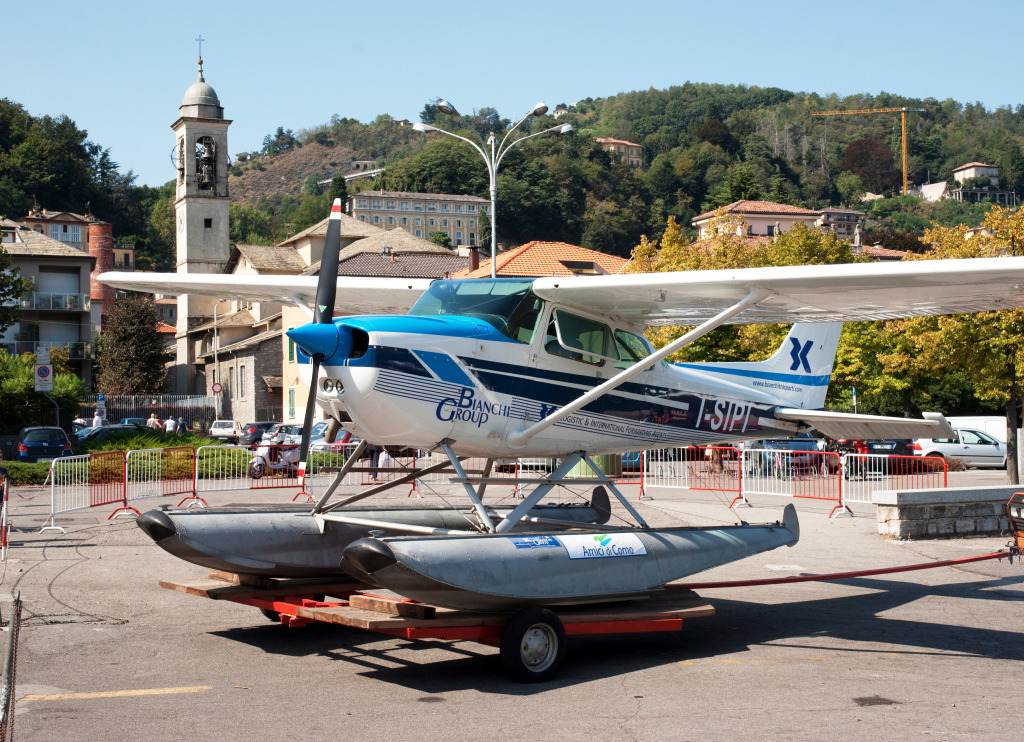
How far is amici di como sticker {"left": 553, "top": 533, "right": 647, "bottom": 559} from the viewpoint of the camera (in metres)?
8.49

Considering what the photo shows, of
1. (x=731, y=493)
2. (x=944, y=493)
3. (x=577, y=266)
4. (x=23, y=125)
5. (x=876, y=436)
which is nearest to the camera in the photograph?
(x=876, y=436)

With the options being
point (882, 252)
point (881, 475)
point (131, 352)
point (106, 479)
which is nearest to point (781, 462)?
point (881, 475)

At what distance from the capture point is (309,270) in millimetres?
65938

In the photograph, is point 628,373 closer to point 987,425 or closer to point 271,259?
point 987,425

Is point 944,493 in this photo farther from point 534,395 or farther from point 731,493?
point 534,395

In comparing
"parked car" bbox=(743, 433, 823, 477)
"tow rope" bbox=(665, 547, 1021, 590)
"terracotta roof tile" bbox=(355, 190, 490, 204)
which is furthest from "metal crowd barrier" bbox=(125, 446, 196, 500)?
"terracotta roof tile" bbox=(355, 190, 490, 204)

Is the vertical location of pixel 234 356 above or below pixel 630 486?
above

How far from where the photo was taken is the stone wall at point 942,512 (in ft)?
51.4

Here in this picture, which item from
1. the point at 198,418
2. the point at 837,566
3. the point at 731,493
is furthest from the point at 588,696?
the point at 198,418

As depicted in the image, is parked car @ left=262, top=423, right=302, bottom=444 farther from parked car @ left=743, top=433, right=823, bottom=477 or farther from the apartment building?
the apartment building

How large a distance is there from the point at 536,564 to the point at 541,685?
0.94 m

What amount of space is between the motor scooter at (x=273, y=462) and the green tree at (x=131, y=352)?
4415cm

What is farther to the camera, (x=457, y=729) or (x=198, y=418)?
(x=198, y=418)

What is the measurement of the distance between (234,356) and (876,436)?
2278 inches
